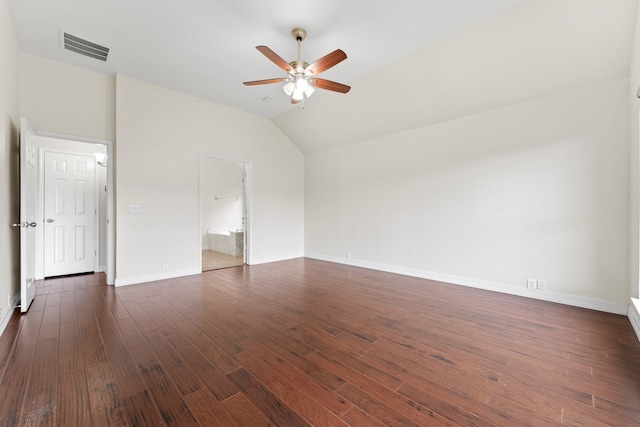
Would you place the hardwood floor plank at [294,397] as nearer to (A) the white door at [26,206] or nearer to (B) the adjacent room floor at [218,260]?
(A) the white door at [26,206]

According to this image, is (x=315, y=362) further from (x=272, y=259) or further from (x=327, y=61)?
(x=272, y=259)

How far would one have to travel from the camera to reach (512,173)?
3613mm

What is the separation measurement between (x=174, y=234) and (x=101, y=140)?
1784 millimetres

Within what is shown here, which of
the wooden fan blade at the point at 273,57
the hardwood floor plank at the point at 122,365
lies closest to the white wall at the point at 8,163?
the hardwood floor plank at the point at 122,365

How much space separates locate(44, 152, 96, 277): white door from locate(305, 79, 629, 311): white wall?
17.1ft

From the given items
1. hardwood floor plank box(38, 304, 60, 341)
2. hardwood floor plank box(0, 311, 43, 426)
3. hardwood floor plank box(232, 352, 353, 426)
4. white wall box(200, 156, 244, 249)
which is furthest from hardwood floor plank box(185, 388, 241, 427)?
white wall box(200, 156, 244, 249)

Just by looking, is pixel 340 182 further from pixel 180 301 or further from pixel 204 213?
pixel 204 213

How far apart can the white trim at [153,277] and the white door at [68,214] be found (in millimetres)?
1645

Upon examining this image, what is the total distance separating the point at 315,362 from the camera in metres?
2.01

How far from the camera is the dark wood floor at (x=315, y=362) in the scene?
1508 mm

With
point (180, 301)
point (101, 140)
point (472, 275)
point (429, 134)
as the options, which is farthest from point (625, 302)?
point (101, 140)

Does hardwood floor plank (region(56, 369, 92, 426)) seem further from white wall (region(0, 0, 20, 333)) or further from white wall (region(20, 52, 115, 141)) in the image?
white wall (region(20, 52, 115, 141))

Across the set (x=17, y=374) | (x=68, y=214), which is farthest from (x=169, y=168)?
(x=17, y=374)

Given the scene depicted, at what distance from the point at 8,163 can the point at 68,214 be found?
2258 mm
